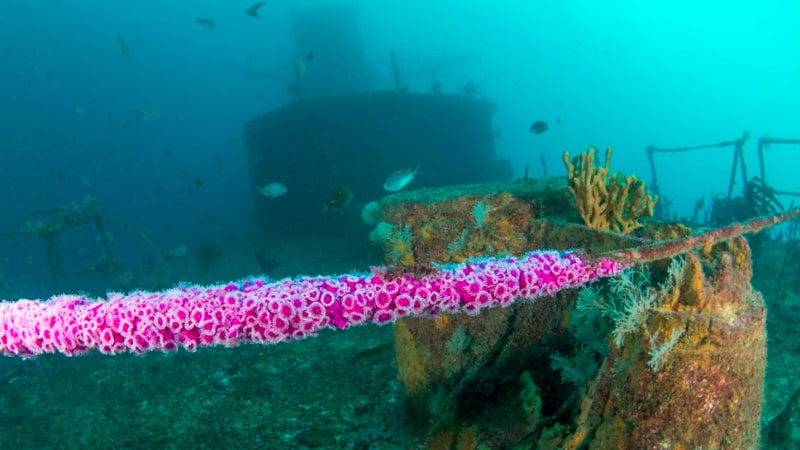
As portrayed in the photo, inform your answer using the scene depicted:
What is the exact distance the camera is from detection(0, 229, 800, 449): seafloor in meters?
4.94

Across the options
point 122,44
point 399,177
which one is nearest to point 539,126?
point 399,177

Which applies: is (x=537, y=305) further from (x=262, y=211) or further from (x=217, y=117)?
(x=217, y=117)

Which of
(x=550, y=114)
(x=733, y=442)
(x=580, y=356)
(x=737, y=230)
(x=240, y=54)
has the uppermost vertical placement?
(x=240, y=54)

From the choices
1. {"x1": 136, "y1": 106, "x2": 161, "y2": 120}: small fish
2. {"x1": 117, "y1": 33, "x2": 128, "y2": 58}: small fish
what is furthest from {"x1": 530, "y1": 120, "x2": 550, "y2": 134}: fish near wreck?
{"x1": 117, "y1": 33, "x2": 128, "y2": 58}: small fish

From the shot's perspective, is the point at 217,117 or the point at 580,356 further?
the point at 217,117

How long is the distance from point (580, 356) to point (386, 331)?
18.3 feet

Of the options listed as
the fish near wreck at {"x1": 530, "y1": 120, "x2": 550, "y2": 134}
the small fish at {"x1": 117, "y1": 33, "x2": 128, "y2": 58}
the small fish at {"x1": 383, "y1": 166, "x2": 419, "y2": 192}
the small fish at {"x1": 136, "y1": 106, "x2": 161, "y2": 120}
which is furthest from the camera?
the small fish at {"x1": 117, "y1": 33, "x2": 128, "y2": 58}

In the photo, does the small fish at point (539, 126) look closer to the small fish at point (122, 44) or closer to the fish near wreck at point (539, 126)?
the fish near wreck at point (539, 126)

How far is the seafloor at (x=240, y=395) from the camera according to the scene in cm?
494

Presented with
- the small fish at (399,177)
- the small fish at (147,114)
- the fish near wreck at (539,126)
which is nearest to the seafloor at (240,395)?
the small fish at (399,177)

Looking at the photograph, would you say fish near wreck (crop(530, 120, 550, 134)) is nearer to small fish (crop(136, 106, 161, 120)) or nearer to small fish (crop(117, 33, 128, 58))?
small fish (crop(136, 106, 161, 120))

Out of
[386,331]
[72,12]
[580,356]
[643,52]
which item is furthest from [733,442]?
[643,52]

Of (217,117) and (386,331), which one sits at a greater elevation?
(217,117)

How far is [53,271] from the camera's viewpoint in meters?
11.1
